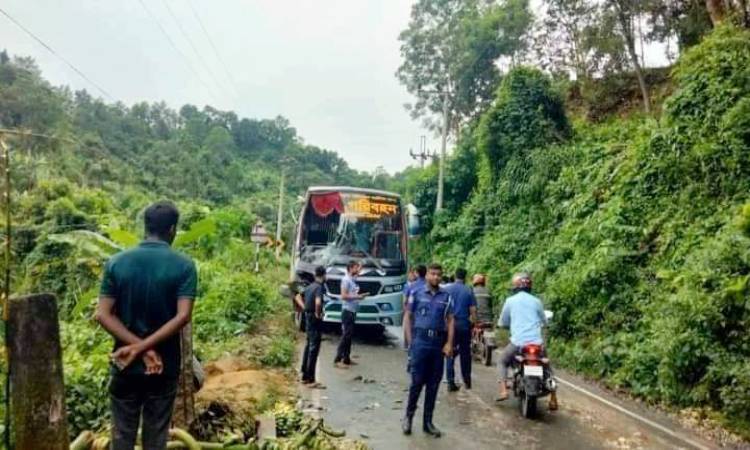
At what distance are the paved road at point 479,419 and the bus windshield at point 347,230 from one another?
3751 mm

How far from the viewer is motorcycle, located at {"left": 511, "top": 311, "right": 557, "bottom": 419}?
8.45m

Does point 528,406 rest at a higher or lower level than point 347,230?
lower

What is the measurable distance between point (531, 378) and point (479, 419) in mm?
826

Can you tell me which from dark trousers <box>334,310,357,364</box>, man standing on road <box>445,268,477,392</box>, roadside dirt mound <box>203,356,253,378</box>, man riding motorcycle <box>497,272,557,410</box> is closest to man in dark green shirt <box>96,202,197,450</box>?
man riding motorcycle <box>497,272,557,410</box>

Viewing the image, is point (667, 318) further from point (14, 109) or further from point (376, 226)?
point (14, 109)

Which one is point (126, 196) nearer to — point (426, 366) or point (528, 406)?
point (528, 406)

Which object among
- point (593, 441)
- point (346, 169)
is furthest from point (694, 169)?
point (346, 169)

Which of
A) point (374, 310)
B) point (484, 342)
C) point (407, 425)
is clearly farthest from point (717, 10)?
point (407, 425)

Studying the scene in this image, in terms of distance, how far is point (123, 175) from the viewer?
155 ft

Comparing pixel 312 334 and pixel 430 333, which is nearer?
pixel 430 333

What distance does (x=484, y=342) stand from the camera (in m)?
Answer: 13.4

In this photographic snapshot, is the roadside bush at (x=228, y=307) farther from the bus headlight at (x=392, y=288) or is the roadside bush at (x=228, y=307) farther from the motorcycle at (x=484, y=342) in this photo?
the motorcycle at (x=484, y=342)

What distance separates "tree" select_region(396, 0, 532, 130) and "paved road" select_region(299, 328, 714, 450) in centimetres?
2660

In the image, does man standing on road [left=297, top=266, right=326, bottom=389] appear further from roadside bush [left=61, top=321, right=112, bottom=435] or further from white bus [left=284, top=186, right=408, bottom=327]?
white bus [left=284, top=186, right=408, bottom=327]
